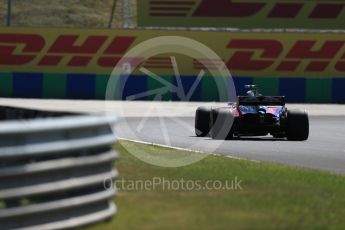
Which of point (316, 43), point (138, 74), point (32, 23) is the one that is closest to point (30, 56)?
point (138, 74)

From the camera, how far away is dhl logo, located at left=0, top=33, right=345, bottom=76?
35750 mm

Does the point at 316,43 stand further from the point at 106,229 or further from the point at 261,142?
the point at 106,229

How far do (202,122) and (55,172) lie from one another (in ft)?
40.1

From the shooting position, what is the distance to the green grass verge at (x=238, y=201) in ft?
24.2

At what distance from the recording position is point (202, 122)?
18.7 metres

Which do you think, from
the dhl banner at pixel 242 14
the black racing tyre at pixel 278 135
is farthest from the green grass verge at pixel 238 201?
the dhl banner at pixel 242 14

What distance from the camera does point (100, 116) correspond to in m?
7.20

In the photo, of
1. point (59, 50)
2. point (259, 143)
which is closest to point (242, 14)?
point (59, 50)

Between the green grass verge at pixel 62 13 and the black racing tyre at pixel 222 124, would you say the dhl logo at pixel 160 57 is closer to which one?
the green grass verge at pixel 62 13

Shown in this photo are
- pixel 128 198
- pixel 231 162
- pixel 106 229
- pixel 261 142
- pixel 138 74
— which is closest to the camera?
pixel 106 229

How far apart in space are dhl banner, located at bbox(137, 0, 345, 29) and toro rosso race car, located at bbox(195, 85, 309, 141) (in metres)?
25.0

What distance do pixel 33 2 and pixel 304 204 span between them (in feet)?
157

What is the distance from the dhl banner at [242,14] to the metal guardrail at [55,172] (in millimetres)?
36253

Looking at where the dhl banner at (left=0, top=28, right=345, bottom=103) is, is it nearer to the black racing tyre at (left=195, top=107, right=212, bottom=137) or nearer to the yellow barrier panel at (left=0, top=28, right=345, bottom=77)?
the yellow barrier panel at (left=0, top=28, right=345, bottom=77)
